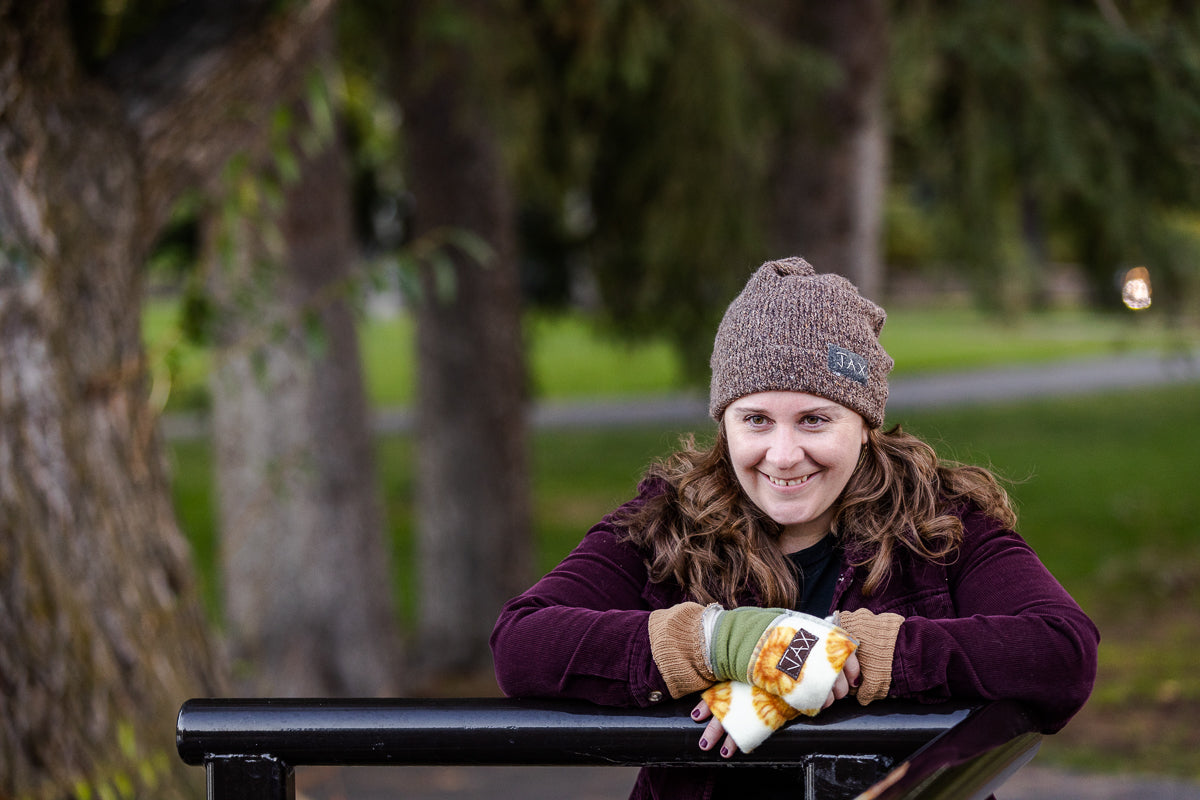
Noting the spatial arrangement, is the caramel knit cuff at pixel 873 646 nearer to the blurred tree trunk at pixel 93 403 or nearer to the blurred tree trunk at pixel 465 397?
the blurred tree trunk at pixel 93 403

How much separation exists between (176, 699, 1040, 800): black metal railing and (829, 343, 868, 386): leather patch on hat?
510 millimetres

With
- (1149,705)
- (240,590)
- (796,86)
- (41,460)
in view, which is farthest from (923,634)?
(240,590)

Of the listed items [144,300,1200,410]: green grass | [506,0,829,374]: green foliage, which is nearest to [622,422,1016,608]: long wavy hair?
[506,0,829,374]: green foliage

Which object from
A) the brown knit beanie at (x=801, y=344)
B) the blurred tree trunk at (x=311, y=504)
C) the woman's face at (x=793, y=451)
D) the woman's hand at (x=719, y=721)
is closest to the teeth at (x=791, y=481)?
the woman's face at (x=793, y=451)

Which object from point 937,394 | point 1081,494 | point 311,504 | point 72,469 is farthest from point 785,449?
point 937,394

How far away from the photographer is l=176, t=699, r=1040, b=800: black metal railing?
1.35 meters

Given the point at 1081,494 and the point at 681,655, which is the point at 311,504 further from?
the point at 1081,494

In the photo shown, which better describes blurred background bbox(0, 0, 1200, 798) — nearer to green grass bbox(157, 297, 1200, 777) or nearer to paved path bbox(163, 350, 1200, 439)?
green grass bbox(157, 297, 1200, 777)

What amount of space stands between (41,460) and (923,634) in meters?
2.14

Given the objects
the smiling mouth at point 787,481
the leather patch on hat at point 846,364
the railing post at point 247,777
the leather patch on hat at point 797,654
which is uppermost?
the leather patch on hat at point 846,364

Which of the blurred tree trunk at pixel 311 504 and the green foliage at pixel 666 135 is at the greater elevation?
the green foliage at pixel 666 135

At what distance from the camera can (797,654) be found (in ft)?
4.79

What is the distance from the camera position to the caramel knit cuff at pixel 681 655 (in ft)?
5.00

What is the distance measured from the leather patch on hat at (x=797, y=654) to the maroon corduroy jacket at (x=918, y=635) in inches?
4.3
